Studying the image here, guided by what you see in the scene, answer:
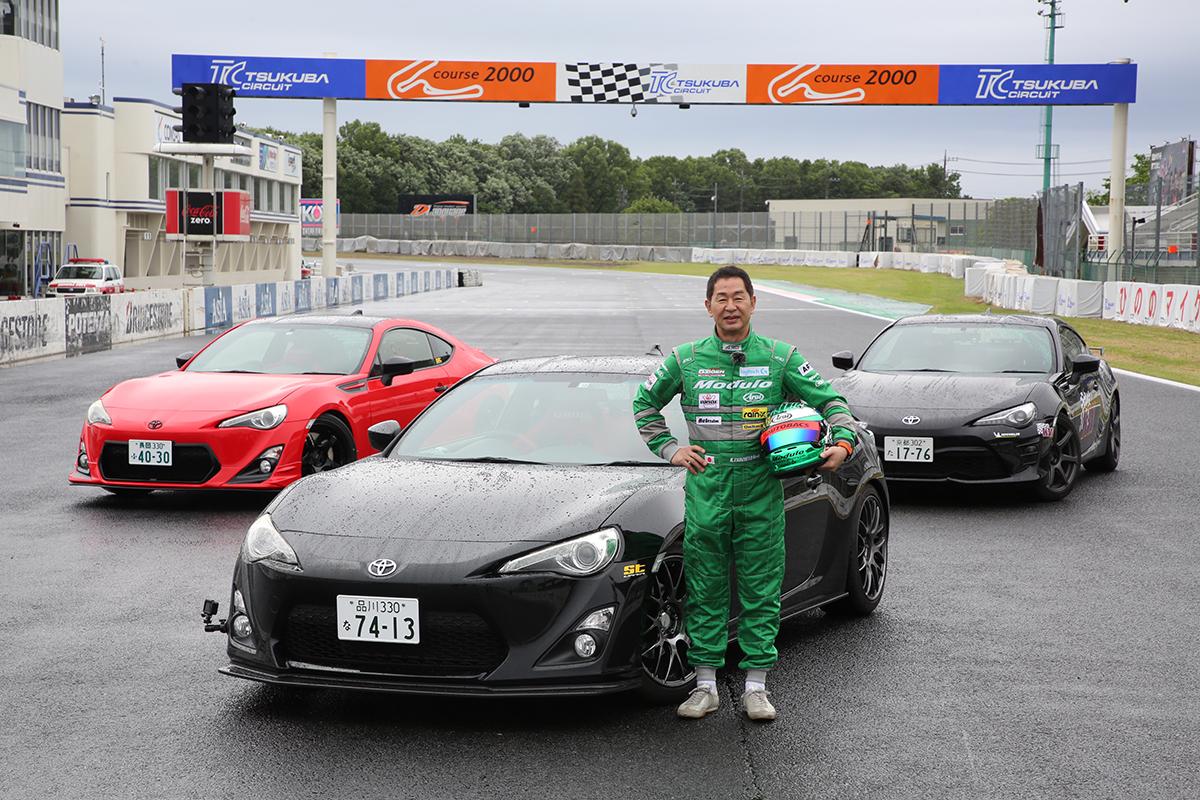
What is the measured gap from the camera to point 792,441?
5.04 metres

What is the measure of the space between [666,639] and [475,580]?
827 millimetres

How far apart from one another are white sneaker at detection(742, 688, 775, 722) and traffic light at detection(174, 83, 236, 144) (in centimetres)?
2591

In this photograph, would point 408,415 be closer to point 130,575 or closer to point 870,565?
point 130,575

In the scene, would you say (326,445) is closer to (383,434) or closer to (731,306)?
(383,434)

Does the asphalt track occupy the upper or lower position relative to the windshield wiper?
lower

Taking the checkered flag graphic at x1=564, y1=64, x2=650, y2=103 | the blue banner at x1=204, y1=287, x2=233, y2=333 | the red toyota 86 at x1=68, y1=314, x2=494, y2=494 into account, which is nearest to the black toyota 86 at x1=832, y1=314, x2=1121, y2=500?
the red toyota 86 at x1=68, y1=314, x2=494, y2=494

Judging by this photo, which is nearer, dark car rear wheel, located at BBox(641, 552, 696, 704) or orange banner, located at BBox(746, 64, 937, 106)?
dark car rear wheel, located at BBox(641, 552, 696, 704)

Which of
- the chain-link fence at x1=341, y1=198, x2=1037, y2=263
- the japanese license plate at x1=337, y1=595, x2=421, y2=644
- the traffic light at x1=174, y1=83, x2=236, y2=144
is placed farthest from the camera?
the chain-link fence at x1=341, y1=198, x2=1037, y2=263

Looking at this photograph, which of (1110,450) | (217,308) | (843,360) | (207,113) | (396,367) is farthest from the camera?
(217,308)

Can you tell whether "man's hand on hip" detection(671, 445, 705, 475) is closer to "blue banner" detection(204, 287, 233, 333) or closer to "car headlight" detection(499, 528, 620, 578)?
"car headlight" detection(499, 528, 620, 578)

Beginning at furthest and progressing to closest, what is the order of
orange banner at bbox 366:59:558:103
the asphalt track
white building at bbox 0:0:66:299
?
white building at bbox 0:0:66:299 → orange banner at bbox 366:59:558:103 → the asphalt track

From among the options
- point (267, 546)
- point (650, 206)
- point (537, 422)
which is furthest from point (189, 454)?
point (650, 206)

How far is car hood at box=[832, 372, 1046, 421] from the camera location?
1020cm

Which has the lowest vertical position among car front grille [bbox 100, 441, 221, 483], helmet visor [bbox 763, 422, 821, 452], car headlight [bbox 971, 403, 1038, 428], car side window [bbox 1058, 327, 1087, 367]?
car front grille [bbox 100, 441, 221, 483]
